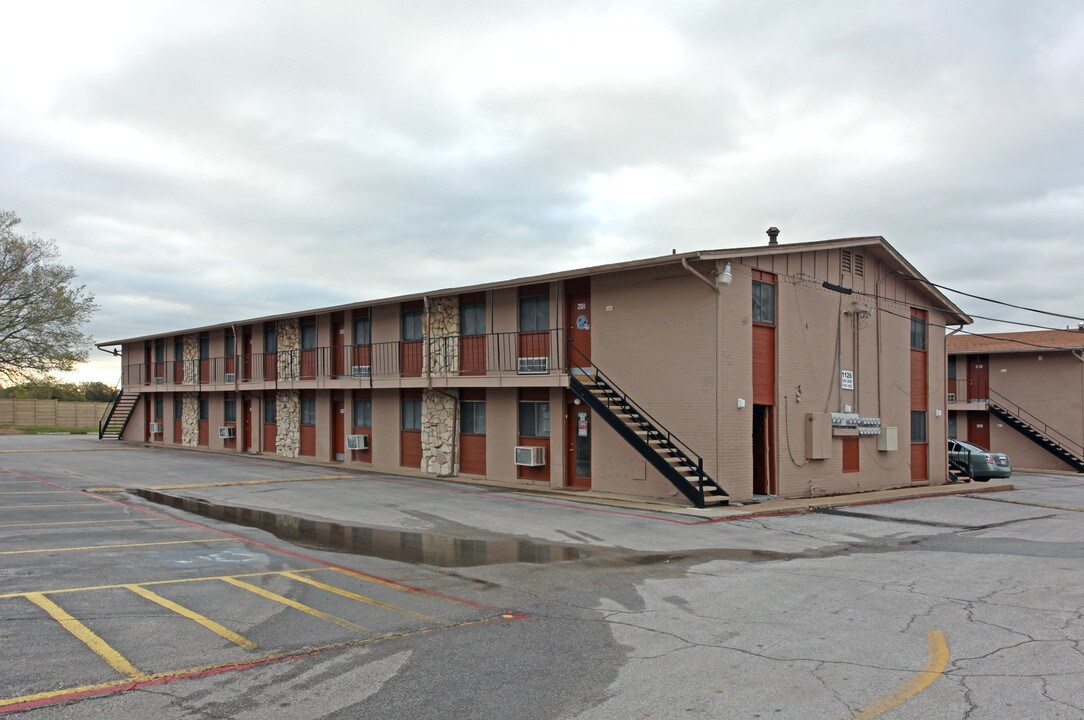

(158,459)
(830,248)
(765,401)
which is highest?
(830,248)

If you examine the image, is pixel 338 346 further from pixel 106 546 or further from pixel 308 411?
pixel 106 546

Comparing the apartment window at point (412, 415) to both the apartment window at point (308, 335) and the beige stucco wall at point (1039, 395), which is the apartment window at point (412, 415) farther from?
the beige stucco wall at point (1039, 395)

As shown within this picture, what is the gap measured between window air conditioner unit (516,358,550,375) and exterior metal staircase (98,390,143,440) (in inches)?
1224

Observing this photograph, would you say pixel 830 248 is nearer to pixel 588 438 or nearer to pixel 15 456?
pixel 588 438

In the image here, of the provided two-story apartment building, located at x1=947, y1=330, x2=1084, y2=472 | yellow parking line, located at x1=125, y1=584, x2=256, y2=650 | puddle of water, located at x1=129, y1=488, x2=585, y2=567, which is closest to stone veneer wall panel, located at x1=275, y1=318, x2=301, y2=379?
puddle of water, located at x1=129, y1=488, x2=585, y2=567

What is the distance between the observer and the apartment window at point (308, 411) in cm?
2933

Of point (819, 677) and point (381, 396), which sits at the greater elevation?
point (381, 396)

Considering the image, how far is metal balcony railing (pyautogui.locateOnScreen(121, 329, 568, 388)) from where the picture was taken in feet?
67.9

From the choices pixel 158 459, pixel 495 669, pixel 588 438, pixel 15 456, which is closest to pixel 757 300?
pixel 588 438

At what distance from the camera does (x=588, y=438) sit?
1948 cm

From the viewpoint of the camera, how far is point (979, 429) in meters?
36.6

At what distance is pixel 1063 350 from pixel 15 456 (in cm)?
4218

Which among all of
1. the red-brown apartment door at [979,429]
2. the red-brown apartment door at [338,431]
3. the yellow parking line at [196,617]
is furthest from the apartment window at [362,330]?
the red-brown apartment door at [979,429]

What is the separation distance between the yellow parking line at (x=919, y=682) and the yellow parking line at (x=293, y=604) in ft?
13.7
